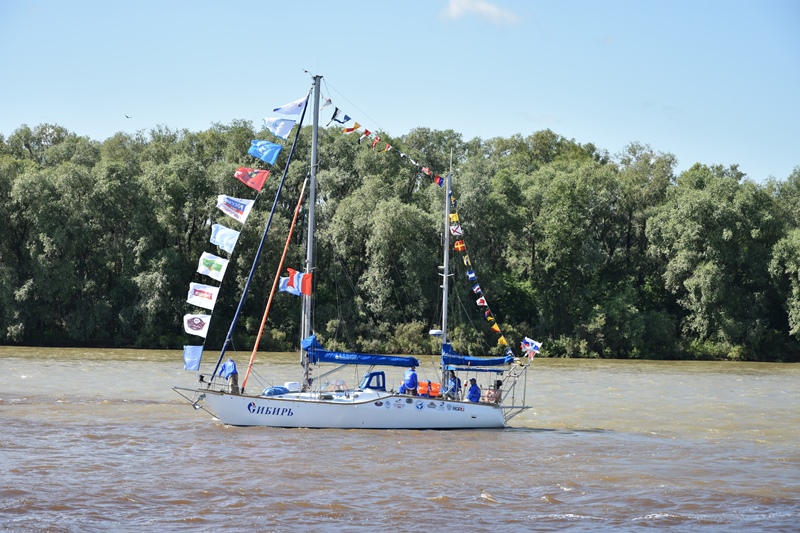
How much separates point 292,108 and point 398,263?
4113cm

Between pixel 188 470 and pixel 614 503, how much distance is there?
11.2 metres

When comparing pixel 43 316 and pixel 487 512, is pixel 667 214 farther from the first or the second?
pixel 487 512

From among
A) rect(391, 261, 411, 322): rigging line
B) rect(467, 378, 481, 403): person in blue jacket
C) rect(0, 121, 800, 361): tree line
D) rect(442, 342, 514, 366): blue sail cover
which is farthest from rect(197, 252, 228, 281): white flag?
rect(391, 261, 411, 322): rigging line

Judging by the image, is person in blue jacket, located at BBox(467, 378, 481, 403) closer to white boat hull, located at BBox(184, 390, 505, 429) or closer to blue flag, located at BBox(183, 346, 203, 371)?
white boat hull, located at BBox(184, 390, 505, 429)

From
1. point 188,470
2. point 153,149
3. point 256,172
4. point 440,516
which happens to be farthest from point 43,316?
point 440,516

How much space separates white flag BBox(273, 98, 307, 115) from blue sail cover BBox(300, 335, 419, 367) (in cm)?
782

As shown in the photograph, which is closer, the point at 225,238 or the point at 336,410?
the point at 336,410

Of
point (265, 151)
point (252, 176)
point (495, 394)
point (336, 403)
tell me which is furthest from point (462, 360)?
point (265, 151)

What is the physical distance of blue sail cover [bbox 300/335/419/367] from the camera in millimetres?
33812

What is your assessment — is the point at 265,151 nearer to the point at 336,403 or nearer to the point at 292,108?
the point at 292,108

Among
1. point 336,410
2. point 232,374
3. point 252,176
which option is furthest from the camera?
point 252,176

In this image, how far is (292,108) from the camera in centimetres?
3481

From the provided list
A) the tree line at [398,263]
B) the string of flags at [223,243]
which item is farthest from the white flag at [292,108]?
the tree line at [398,263]

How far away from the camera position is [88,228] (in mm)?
75250
